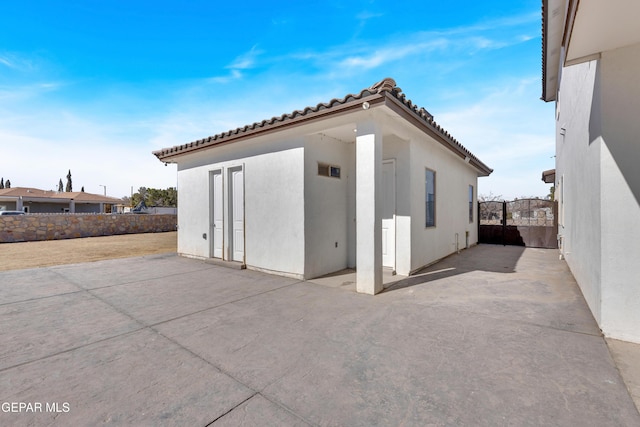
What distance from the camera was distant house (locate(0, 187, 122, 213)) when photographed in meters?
29.8

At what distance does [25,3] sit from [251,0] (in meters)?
5.11

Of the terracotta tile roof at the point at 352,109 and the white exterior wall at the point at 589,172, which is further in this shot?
the terracotta tile roof at the point at 352,109

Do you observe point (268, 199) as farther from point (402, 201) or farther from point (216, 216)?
point (402, 201)

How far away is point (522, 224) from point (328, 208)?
11.1 m

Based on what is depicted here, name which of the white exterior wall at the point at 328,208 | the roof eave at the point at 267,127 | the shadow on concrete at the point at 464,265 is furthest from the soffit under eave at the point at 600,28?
the white exterior wall at the point at 328,208

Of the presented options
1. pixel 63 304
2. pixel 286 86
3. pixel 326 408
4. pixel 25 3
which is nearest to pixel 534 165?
pixel 286 86

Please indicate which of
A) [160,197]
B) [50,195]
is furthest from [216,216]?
[160,197]

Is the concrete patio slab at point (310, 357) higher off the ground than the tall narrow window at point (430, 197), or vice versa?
the tall narrow window at point (430, 197)

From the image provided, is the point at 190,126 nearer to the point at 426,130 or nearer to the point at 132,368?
the point at 426,130

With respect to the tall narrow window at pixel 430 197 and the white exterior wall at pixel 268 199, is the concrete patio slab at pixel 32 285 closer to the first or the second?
the white exterior wall at pixel 268 199

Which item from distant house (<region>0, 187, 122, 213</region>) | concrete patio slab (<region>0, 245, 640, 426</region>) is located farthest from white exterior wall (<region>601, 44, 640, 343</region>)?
distant house (<region>0, 187, 122, 213</region>)

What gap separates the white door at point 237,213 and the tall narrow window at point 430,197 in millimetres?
4997

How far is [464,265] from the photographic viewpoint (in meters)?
7.26

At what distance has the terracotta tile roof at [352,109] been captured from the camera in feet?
14.0
